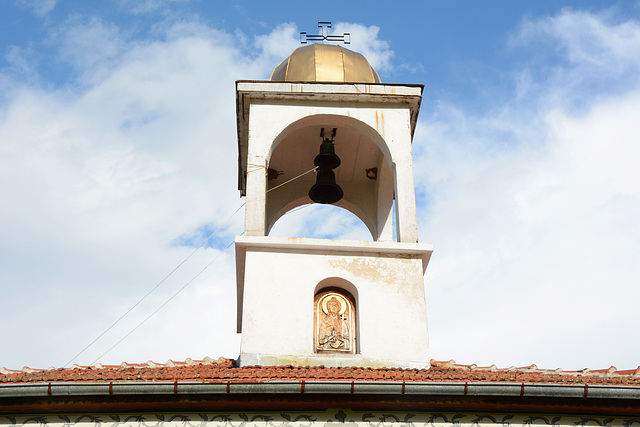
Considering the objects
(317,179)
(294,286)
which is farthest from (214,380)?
(317,179)

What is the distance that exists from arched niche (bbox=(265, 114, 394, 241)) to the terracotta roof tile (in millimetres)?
4702

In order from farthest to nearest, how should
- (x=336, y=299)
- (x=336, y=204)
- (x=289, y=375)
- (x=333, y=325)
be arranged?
(x=336, y=204), (x=336, y=299), (x=333, y=325), (x=289, y=375)

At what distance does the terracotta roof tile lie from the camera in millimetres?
8016

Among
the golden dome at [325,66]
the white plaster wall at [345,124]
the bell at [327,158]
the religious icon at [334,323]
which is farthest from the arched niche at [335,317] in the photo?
the golden dome at [325,66]

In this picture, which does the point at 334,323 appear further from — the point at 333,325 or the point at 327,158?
the point at 327,158

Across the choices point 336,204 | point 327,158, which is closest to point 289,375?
point 327,158

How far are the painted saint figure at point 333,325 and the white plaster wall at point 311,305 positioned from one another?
27 centimetres

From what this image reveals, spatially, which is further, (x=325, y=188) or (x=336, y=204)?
(x=336, y=204)

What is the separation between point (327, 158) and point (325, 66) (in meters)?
1.53

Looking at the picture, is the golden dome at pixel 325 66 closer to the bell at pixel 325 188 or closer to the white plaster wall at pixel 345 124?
the white plaster wall at pixel 345 124

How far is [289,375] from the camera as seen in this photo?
8250 mm

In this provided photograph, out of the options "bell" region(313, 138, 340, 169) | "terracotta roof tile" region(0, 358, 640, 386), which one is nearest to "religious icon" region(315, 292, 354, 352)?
"terracotta roof tile" region(0, 358, 640, 386)

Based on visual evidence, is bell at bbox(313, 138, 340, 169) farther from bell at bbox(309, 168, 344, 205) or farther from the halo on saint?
the halo on saint

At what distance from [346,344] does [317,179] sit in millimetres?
Result: 3335
